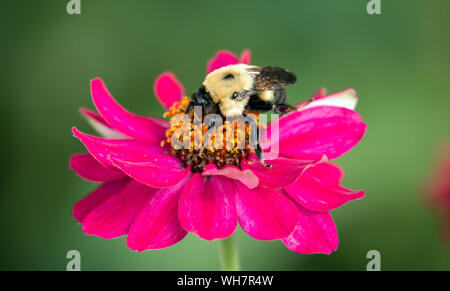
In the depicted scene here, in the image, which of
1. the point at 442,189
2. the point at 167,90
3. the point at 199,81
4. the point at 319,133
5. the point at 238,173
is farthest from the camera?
the point at 199,81

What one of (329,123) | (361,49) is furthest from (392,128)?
(329,123)

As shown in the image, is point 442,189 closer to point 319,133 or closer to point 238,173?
point 319,133

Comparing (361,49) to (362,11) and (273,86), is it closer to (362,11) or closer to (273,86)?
(362,11)

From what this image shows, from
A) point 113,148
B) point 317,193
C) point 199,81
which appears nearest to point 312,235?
point 317,193

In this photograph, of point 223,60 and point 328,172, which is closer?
point 328,172

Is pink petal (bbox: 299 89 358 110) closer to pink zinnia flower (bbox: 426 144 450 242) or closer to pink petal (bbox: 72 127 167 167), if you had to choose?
pink petal (bbox: 72 127 167 167)

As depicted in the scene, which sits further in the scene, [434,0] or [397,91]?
[434,0]

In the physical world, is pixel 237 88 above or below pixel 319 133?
above

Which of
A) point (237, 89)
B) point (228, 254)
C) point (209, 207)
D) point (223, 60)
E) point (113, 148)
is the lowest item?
point (228, 254)
